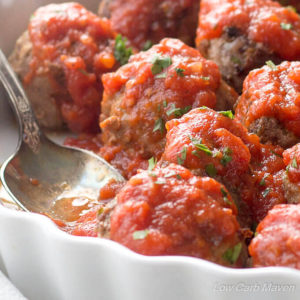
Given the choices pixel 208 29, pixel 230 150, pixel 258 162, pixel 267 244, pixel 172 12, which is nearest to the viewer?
pixel 267 244

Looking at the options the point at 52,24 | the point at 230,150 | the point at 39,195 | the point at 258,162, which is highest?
the point at 52,24

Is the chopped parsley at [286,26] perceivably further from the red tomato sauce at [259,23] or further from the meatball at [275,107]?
the meatball at [275,107]

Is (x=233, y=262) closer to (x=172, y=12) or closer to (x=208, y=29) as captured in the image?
(x=208, y=29)

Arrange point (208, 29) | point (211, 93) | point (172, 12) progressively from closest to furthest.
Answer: point (211, 93), point (208, 29), point (172, 12)

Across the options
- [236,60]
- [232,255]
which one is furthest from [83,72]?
[232,255]

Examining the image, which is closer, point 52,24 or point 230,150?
point 230,150

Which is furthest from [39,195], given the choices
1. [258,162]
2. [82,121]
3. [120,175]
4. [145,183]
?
[258,162]

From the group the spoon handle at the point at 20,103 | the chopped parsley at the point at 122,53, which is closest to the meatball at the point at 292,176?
the chopped parsley at the point at 122,53
